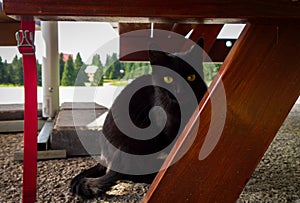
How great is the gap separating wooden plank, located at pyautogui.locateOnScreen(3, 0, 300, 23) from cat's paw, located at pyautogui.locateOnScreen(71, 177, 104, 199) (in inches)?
19.8

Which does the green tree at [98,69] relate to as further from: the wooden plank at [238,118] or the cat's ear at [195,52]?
the wooden plank at [238,118]

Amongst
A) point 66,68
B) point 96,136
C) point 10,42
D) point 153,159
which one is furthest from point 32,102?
point 66,68

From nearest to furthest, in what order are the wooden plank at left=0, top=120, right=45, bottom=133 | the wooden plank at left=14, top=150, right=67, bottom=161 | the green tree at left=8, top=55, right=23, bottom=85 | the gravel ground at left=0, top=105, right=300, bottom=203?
the gravel ground at left=0, top=105, right=300, bottom=203 → the wooden plank at left=14, top=150, right=67, bottom=161 → the wooden plank at left=0, top=120, right=45, bottom=133 → the green tree at left=8, top=55, right=23, bottom=85

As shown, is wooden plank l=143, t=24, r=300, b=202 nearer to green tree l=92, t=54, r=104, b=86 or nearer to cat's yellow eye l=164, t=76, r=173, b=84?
cat's yellow eye l=164, t=76, r=173, b=84

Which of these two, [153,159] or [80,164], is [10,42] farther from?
[153,159]

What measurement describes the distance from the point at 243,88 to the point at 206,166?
13 centimetres

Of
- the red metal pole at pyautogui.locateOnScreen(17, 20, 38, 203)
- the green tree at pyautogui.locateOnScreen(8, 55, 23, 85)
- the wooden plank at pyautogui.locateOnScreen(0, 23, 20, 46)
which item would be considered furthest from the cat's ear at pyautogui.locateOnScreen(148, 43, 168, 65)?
the green tree at pyautogui.locateOnScreen(8, 55, 23, 85)

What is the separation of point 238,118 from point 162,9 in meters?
0.19

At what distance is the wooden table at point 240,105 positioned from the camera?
0.41 meters

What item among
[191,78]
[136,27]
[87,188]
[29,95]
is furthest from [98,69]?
[29,95]

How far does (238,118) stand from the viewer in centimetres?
45

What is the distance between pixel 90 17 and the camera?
38cm

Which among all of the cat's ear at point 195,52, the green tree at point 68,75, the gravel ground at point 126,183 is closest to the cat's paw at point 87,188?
the gravel ground at point 126,183

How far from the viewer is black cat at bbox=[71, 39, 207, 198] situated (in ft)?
2.90
